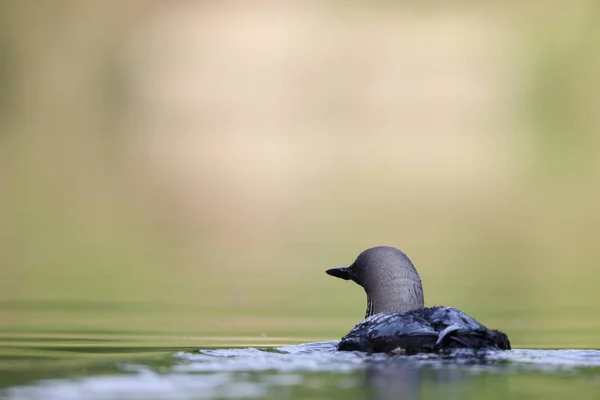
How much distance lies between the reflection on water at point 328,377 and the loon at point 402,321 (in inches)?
3.7

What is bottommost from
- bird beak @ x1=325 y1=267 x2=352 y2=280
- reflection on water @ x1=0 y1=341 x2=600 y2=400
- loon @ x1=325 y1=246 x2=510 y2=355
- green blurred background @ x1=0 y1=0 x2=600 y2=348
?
reflection on water @ x1=0 y1=341 x2=600 y2=400

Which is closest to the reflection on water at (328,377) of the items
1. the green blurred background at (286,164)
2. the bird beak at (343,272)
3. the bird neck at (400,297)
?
the bird neck at (400,297)

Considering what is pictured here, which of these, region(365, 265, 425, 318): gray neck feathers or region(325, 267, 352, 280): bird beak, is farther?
region(325, 267, 352, 280): bird beak

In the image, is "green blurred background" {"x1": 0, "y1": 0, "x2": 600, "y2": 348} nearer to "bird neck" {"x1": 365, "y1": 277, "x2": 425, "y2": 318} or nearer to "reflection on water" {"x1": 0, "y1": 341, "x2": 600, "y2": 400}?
"bird neck" {"x1": 365, "y1": 277, "x2": 425, "y2": 318}

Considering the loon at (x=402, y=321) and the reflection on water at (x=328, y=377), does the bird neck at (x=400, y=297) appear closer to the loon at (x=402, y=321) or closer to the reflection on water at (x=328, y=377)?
the loon at (x=402, y=321)

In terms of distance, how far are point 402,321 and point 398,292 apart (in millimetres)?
932

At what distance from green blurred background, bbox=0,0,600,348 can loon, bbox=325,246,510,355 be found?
736 millimetres

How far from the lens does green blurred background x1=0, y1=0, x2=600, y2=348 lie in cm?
1073

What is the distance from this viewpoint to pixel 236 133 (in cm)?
3306

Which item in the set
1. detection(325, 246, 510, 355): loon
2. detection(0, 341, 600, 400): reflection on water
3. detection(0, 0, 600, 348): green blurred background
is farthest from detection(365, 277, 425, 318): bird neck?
detection(0, 341, 600, 400): reflection on water

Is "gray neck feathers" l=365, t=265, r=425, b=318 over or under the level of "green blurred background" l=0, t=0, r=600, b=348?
under

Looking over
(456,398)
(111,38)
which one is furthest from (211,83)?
(456,398)

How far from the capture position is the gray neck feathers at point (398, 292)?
7.82 meters

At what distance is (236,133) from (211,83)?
3.15 meters
